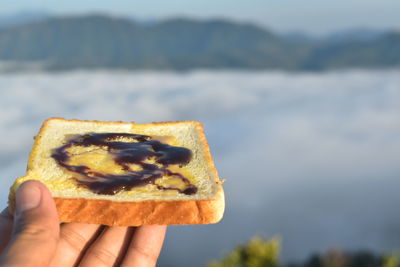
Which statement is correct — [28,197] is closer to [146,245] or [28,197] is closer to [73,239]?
[73,239]

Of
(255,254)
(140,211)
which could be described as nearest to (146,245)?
(140,211)

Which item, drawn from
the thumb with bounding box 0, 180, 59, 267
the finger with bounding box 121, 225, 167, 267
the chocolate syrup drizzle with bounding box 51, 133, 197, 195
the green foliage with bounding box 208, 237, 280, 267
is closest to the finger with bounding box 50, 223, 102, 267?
the finger with bounding box 121, 225, 167, 267

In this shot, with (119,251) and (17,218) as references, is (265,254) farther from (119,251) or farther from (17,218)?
(17,218)

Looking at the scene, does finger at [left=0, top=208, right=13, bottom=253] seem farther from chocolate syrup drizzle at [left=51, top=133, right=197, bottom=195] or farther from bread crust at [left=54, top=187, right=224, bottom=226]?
chocolate syrup drizzle at [left=51, top=133, right=197, bottom=195]

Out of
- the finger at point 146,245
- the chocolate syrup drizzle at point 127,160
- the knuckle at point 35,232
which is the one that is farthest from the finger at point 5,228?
the finger at point 146,245

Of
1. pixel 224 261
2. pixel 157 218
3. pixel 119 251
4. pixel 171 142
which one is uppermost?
pixel 171 142

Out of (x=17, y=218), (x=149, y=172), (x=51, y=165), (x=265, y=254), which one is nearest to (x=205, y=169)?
(x=149, y=172)
